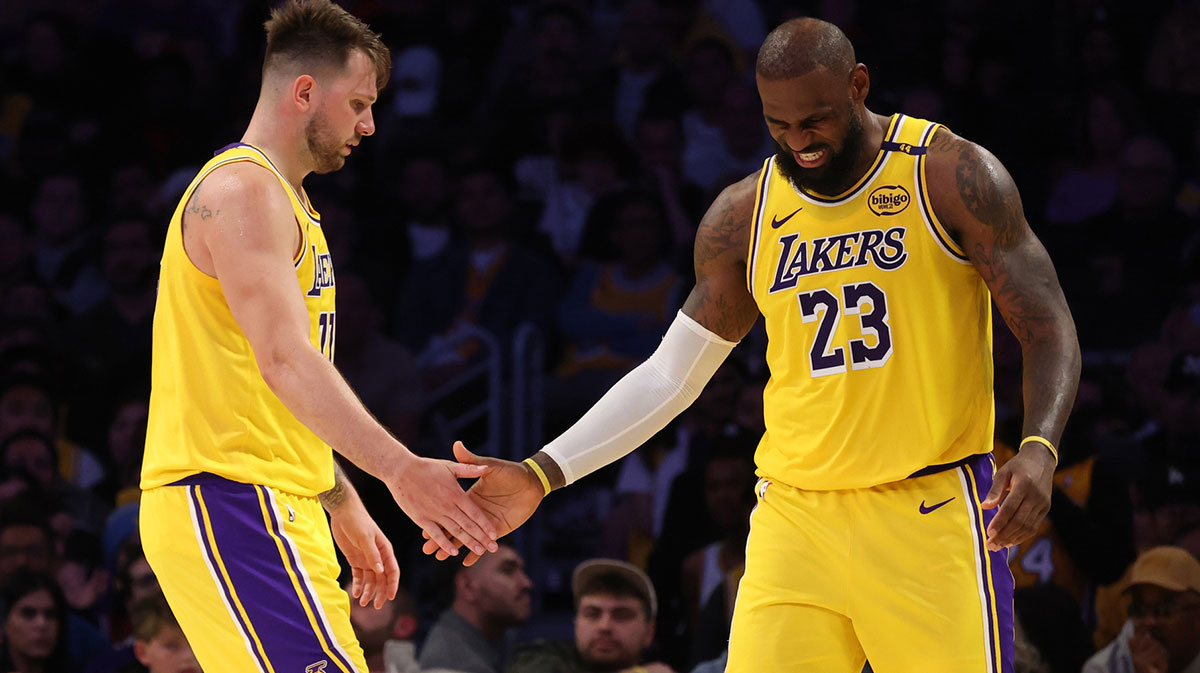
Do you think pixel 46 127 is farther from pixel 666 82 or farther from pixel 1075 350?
pixel 1075 350

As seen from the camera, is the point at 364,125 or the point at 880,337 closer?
the point at 880,337

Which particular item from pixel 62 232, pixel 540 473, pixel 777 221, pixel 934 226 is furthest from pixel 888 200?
pixel 62 232

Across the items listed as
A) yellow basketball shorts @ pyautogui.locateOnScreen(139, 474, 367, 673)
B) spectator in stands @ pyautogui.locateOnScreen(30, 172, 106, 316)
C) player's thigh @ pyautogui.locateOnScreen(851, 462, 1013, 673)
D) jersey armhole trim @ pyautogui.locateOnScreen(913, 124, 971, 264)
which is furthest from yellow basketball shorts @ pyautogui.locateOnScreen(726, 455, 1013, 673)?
spectator in stands @ pyautogui.locateOnScreen(30, 172, 106, 316)

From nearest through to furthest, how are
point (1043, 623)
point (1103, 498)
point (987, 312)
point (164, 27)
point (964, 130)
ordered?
1. point (987, 312)
2. point (1043, 623)
3. point (1103, 498)
4. point (964, 130)
5. point (164, 27)

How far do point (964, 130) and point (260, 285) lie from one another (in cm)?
619

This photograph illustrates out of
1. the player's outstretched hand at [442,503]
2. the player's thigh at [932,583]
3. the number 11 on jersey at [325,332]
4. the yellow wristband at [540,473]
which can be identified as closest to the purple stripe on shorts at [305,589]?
the player's outstretched hand at [442,503]

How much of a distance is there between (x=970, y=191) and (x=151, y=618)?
409 cm

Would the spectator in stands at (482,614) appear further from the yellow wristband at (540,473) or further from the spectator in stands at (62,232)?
the spectator in stands at (62,232)

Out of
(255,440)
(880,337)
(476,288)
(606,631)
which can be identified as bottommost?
(606,631)

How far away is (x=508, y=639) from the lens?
6.77 m

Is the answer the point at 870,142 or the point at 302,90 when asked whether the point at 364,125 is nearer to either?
the point at 302,90

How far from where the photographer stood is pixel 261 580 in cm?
368

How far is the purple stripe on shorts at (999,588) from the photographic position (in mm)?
3762

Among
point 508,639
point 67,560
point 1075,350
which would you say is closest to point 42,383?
point 67,560
